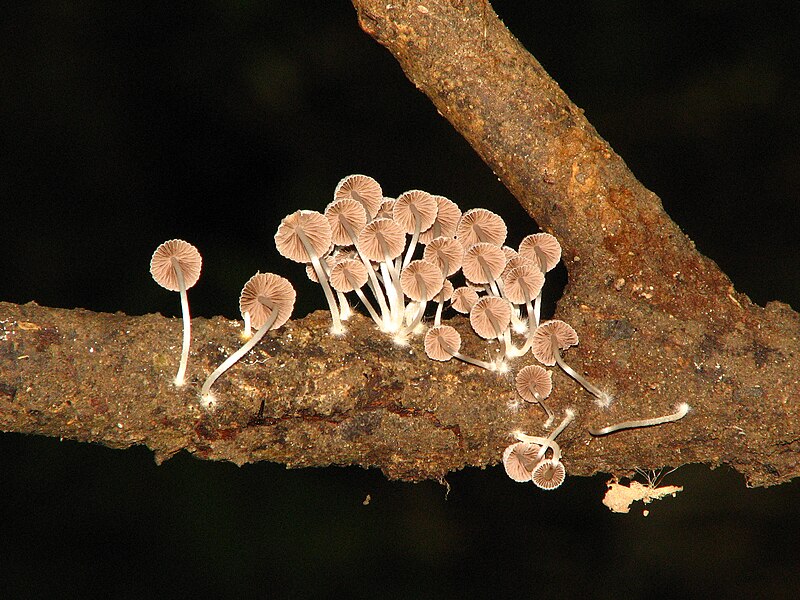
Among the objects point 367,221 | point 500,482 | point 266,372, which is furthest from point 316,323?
point 500,482

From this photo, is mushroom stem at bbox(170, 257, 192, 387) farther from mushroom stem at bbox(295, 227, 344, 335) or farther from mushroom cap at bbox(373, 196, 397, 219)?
mushroom cap at bbox(373, 196, 397, 219)

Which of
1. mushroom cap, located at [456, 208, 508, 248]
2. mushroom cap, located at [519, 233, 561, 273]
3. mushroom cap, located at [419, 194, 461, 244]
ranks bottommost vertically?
mushroom cap, located at [419, 194, 461, 244]

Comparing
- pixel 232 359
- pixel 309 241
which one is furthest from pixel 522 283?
pixel 232 359

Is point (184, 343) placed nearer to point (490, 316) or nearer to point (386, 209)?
point (386, 209)

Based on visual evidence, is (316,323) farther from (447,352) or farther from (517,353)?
(517,353)

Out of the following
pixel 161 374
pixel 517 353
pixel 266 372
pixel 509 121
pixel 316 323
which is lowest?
pixel 161 374

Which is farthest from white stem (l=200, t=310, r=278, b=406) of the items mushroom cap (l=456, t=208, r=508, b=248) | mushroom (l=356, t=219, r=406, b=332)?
mushroom cap (l=456, t=208, r=508, b=248)

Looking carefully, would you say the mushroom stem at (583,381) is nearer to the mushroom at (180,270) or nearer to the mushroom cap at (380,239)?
the mushroom cap at (380,239)

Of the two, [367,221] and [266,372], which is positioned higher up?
[367,221]
